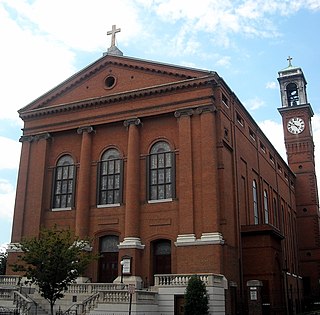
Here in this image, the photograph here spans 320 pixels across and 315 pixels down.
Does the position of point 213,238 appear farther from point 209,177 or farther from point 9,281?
point 9,281

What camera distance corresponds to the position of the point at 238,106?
124ft

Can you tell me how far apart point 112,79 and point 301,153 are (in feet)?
107

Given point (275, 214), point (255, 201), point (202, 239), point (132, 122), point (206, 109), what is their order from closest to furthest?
point (202, 239)
point (206, 109)
point (132, 122)
point (255, 201)
point (275, 214)

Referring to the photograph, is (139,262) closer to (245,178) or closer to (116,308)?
(116,308)

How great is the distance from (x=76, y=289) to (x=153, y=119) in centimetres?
1303

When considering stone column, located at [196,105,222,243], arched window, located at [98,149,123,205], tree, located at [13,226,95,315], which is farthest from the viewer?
arched window, located at [98,149,123,205]

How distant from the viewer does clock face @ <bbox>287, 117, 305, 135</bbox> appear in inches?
2430

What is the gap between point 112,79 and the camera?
3738 centimetres

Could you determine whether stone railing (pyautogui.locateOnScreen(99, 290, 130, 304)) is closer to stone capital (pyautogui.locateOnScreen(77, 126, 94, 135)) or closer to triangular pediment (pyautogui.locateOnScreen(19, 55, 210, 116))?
stone capital (pyautogui.locateOnScreen(77, 126, 94, 135))

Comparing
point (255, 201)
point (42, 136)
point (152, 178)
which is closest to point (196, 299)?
point (152, 178)

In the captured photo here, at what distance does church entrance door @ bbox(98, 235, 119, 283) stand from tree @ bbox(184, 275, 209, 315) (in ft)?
27.0

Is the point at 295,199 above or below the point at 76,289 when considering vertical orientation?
above

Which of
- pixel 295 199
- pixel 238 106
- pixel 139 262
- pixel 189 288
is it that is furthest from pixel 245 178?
pixel 295 199

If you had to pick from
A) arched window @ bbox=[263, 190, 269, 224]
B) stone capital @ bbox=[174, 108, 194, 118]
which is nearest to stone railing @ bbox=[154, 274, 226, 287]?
stone capital @ bbox=[174, 108, 194, 118]
